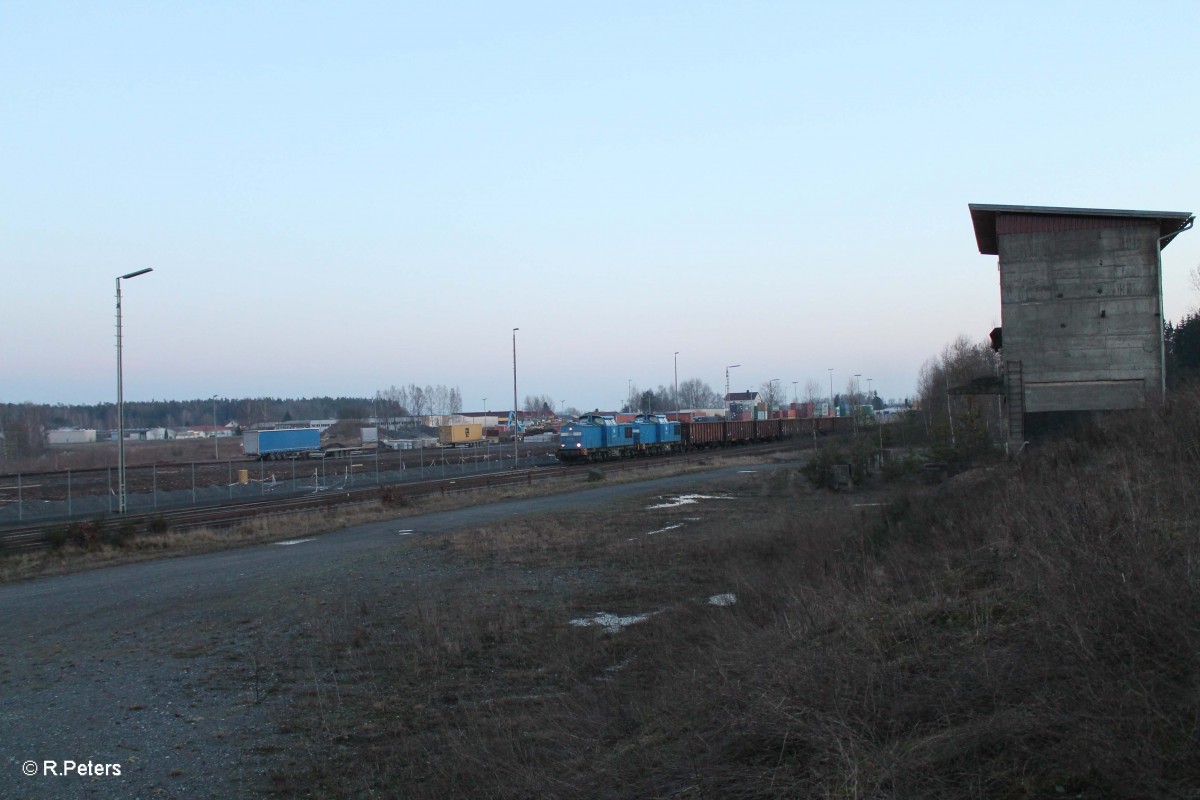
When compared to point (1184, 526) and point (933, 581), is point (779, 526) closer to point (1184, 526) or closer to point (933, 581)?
point (933, 581)

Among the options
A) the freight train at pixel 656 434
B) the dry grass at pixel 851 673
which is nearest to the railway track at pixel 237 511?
the freight train at pixel 656 434

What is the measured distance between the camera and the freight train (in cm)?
6022

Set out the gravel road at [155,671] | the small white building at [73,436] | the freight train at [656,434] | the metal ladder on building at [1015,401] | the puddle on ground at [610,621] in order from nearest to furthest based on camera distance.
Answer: the gravel road at [155,671]
the puddle on ground at [610,621]
the metal ladder on building at [1015,401]
the freight train at [656,434]
the small white building at [73,436]

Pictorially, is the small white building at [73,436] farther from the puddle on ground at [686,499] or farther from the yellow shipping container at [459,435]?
the puddle on ground at [686,499]

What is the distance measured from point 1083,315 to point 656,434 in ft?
145

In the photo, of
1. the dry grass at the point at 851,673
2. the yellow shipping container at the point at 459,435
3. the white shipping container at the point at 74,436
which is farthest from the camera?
the white shipping container at the point at 74,436

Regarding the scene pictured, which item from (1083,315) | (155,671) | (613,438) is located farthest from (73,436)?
(155,671)

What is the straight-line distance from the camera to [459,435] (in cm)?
9356

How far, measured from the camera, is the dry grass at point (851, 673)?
4082 millimetres

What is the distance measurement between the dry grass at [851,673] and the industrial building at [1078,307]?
46.2 feet

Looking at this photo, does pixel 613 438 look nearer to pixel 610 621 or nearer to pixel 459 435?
pixel 459 435

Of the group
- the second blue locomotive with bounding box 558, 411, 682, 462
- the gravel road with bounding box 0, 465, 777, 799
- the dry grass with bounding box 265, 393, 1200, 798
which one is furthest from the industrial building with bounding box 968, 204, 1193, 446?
the second blue locomotive with bounding box 558, 411, 682, 462

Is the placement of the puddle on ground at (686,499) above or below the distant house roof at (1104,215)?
below

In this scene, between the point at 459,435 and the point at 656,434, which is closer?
the point at 656,434
